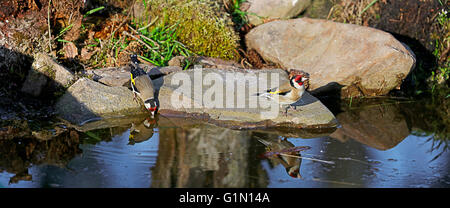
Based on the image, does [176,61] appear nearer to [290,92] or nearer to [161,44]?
[161,44]

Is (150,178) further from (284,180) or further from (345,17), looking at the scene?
(345,17)

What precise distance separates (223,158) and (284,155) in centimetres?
61

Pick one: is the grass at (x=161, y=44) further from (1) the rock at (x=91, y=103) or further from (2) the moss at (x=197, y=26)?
(1) the rock at (x=91, y=103)

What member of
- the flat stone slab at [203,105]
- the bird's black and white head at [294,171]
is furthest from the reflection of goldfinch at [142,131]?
the bird's black and white head at [294,171]

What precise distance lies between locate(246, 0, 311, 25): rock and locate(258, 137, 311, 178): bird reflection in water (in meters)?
3.58

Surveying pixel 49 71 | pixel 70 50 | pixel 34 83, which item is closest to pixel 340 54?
pixel 70 50

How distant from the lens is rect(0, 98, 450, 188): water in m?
3.96

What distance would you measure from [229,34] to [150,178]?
383 cm

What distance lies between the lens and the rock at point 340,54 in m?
6.62

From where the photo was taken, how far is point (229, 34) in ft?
24.0

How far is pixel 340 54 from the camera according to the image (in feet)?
22.4

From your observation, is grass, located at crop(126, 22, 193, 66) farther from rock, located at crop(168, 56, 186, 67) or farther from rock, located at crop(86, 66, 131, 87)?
rock, located at crop(86, 66, 131, 87)

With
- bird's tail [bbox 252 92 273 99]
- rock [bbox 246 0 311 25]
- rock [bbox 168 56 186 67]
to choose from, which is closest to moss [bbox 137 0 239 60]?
rock [bbox 168 56 186 67]
